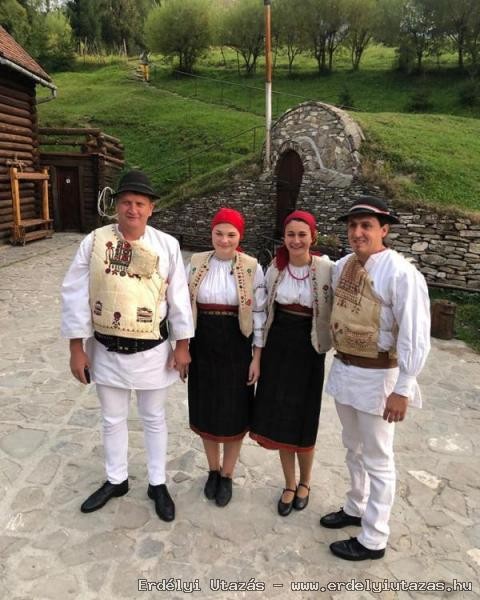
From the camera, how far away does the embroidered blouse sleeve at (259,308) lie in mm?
2795

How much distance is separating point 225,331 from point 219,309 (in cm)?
14

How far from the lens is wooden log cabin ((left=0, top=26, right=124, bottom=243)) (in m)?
11.7

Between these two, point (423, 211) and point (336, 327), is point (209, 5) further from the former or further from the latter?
point (336, 327)

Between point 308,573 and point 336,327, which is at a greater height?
point 336,327

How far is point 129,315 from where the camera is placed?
261 cm

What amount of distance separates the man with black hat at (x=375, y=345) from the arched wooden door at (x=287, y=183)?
9719 millimetres

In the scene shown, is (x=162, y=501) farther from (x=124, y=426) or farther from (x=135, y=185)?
(x=135, y=185)

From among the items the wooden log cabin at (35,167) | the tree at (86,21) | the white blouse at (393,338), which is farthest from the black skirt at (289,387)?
the tree at (86,21)

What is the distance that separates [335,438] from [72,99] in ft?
91.0

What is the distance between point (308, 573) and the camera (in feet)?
8.30

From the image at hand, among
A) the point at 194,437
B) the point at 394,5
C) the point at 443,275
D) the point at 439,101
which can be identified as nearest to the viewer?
the point at 194,437

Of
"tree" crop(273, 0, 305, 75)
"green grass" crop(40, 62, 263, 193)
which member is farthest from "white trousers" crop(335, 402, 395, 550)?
"tree" crop(273, 0, 305, 75)

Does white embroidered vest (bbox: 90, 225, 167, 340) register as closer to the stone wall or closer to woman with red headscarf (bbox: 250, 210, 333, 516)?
woman with red headscarf (bbox: 250, 210, 333, 516)

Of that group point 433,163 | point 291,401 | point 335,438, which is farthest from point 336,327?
point 433,163
